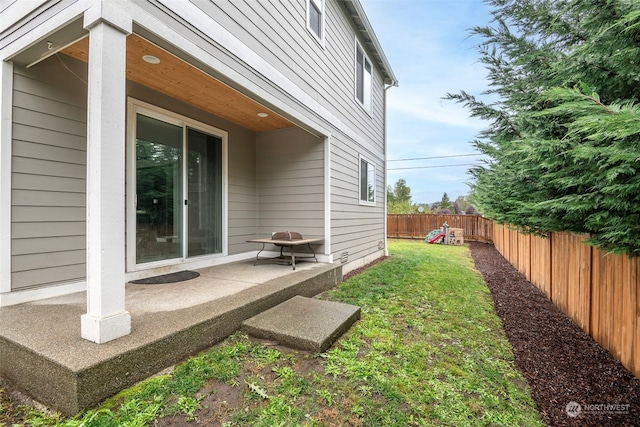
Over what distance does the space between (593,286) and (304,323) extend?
295 centimetres

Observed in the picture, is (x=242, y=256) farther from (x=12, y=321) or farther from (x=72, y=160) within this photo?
(x=12, y=321)

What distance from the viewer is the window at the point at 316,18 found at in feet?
16.4

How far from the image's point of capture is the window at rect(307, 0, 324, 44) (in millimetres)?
5011

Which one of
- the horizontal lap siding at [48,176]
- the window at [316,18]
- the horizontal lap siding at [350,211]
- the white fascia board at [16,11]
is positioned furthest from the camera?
the horizontal lap siding at [350,211]

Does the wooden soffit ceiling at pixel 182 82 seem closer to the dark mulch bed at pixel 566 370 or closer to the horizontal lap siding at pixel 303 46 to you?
the horizontal lap siding at pixel 303 46

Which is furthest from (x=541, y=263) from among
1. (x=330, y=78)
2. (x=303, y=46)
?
(x=303, y=46)

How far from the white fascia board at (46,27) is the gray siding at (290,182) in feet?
11.6

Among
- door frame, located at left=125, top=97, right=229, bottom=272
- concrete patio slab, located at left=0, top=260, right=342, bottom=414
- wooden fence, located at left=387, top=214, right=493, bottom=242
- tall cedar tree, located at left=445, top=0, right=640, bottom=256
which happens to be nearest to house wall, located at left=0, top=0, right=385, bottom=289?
door frame, located at left=125, top=97, right=229, bottom=272

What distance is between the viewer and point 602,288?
278cm

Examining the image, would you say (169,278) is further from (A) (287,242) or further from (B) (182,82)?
(B) (182,82)

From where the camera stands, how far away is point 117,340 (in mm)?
1957

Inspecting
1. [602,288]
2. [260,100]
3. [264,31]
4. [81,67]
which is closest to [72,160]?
[81,67]

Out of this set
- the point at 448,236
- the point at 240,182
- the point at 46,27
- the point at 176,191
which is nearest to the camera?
the point at 46,27

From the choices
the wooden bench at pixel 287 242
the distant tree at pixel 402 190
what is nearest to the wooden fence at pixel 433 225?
the wooden bench at pixel 287 242
